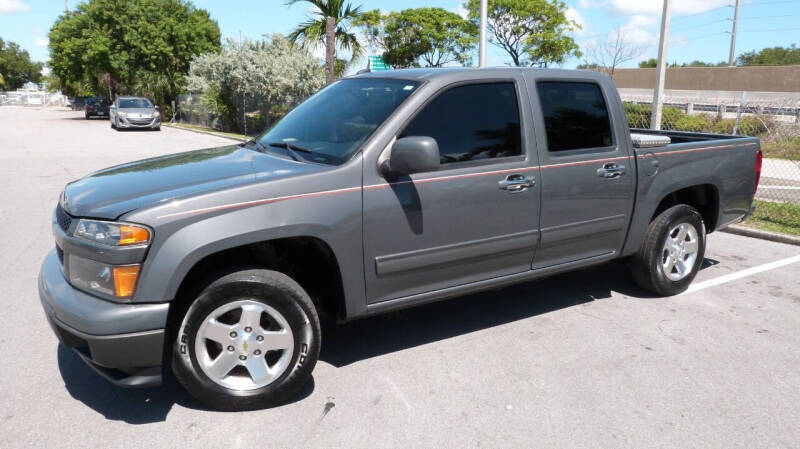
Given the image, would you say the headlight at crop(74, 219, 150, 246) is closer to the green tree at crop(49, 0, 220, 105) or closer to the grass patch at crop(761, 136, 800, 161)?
the grass patch at crop(761, 136, 800, 161)

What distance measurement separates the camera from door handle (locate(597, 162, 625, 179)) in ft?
14.7

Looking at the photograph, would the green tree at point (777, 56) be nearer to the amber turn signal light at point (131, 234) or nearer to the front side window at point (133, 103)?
the front side window at point (133, 103)

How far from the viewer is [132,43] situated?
38.1 meters

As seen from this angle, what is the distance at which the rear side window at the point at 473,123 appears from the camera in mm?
3828

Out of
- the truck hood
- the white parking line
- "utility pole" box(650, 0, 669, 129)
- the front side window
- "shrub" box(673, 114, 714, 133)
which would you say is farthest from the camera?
the front side window

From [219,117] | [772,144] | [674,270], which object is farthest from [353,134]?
[219,117]

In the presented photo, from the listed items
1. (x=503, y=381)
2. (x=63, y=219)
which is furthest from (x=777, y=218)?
(x=63, y=219)

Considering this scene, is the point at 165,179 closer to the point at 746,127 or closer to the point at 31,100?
the point at 746,127

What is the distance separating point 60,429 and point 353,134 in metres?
2.24

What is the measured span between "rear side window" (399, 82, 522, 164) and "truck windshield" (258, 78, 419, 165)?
0.70 feet

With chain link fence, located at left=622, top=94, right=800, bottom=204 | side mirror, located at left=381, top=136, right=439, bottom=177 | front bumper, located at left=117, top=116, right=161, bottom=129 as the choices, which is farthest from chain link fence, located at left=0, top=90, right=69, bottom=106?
side mirror, located at left=381, top=136, right=439, bottom=177

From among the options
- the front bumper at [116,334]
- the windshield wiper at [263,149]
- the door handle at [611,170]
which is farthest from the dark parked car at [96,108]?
the door handle at [611,170]

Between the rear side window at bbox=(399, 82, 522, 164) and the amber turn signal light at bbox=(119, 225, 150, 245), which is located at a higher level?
the rear side window at bbox=(399, 82, 522, 164)

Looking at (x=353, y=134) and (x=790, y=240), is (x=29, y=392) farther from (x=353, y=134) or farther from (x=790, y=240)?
(x=790, y=240)
